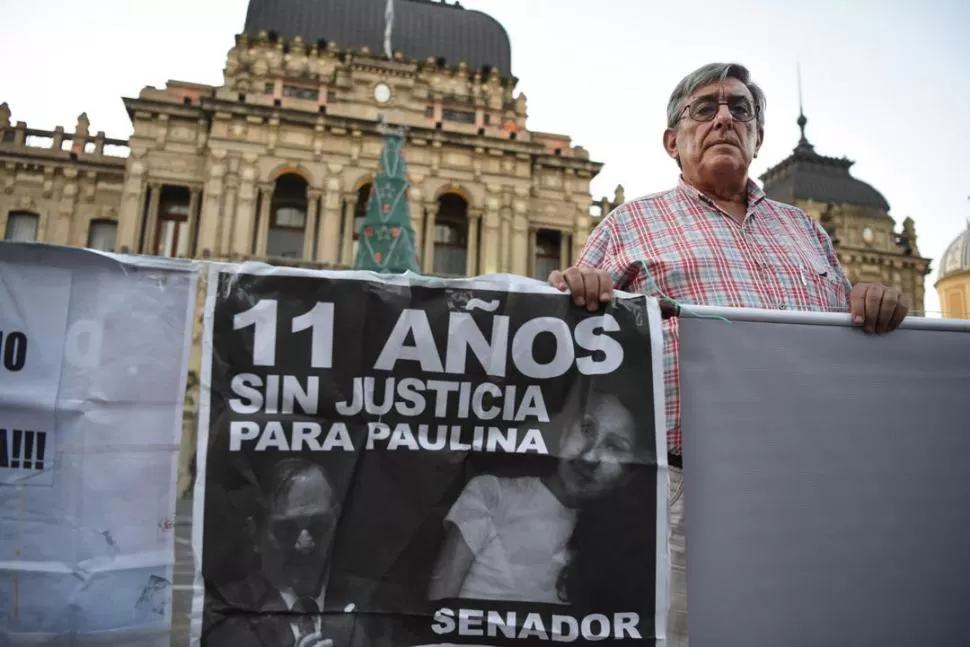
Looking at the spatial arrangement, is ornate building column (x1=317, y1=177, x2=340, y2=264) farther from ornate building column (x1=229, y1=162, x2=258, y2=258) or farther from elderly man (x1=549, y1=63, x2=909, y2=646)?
elderly man (x1=549, y1=63, x2=909, y2=646)

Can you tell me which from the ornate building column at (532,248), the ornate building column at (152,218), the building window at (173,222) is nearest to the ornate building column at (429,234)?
the ornate building column at (532,248)

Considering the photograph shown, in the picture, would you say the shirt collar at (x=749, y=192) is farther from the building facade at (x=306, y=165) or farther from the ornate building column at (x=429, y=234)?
the ornate building column at (x=429, y=234)

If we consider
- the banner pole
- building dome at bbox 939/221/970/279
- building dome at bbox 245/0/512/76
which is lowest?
the banner pole

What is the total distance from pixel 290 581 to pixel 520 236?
2315 centimetres

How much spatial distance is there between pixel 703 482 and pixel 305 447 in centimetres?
159

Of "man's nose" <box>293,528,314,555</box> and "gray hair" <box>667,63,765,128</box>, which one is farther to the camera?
"gray hair" <box>667,63,765,128</box>

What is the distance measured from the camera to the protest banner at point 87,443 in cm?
223

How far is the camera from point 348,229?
2355 cm

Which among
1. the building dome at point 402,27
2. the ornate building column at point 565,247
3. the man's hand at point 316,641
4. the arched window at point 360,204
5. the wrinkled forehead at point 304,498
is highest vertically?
the building dome at point 402,27

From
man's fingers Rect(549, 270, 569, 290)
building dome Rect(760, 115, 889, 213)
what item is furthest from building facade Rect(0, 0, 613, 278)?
man's fingers Rect(549, 270, 569, 290)

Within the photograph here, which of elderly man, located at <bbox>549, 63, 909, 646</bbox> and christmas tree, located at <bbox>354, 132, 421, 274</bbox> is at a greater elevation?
christmas tree, located at <bbox>354, 132, 421, 274</bbox>

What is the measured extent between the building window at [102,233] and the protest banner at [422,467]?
26970 millimetres

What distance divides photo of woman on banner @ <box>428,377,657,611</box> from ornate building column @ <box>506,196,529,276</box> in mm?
21934

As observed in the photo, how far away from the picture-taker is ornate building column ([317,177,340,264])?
23.1 metres
